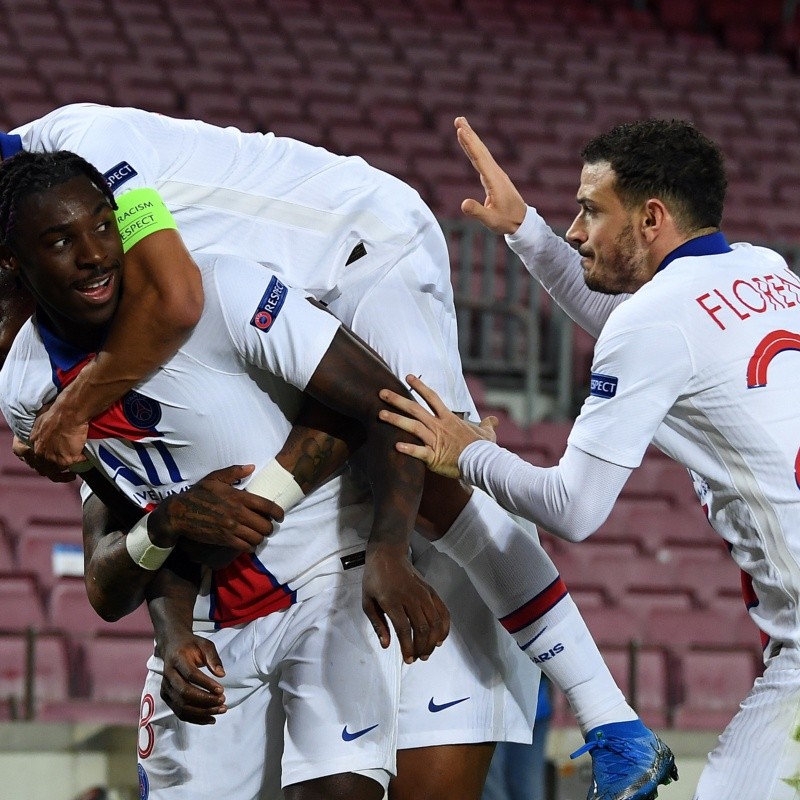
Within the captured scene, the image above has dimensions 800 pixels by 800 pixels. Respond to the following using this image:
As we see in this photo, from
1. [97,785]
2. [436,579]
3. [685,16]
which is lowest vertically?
[97,785]

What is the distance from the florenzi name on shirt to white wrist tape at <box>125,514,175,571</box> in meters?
1.04

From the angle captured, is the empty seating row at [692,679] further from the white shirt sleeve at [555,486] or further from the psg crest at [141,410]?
the psg crest at [141,410]

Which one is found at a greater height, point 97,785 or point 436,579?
point 436,579

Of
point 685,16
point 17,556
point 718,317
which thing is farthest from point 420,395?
point 685,16

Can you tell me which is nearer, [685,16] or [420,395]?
[420,395]

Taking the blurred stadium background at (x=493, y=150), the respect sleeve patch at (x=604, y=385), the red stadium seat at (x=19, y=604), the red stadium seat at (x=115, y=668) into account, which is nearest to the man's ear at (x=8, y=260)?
the respect sleeve patch at (x=604, y=385)

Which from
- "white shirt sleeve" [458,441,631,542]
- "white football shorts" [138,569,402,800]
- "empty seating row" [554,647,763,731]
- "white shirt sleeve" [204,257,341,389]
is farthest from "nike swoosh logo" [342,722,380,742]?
"empty seating row" [554,647,763,731]

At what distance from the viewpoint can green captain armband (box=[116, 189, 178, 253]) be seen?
2.27 metres

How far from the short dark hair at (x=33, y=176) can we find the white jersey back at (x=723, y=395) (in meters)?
0.90

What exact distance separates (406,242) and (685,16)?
10452 millimetres

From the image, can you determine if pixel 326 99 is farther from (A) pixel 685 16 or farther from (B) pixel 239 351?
(B) pixel 239 351

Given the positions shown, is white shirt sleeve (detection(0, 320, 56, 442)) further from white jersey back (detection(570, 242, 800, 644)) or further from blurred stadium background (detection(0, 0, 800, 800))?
blurred stadium background (detection(0, 0, 800, 800))

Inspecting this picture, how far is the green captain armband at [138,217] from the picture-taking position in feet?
7.45

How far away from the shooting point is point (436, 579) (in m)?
2.60
